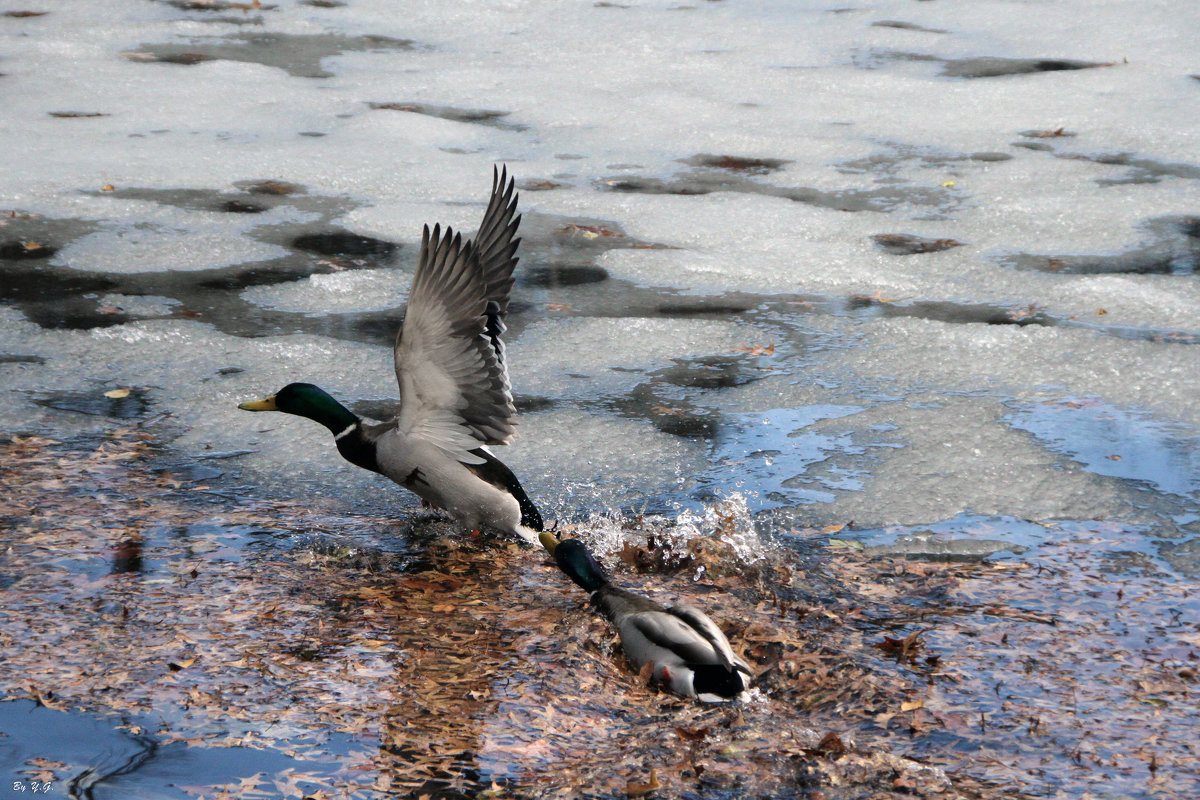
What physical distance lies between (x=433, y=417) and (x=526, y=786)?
60.8 inches

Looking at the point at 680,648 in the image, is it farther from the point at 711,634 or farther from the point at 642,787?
the point at 642,787

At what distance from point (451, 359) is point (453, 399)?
5.8 inches

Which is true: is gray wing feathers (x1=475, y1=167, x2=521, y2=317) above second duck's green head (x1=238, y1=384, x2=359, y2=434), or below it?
above

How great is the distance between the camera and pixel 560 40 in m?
11.5

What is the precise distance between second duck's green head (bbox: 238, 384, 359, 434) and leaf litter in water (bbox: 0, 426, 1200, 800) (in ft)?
1.00

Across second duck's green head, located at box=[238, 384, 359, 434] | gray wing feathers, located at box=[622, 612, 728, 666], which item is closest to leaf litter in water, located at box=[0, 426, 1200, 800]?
gray wing feathers, located at box=[622, 612, 728, 666]

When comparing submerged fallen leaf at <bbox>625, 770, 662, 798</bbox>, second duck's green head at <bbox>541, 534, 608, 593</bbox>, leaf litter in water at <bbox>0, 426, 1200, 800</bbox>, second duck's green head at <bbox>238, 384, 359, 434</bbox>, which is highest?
second duck's green head at <bbox>238, 384, 359, 434</bbox>

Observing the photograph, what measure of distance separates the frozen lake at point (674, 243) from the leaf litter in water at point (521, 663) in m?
0.39

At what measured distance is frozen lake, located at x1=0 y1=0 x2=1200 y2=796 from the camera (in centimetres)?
448

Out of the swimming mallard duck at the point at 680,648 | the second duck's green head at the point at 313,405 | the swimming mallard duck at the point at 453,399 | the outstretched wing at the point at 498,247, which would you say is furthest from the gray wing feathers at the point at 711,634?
the second duck's green head at the point at 313,405

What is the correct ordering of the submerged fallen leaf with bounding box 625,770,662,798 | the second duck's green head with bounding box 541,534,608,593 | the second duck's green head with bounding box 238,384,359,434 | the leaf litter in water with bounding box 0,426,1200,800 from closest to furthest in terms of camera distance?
the submerged fallen leaf with bounding box 625,770,662,798 → the leaf litter in water with bounding box 0,426,1200,800 → the second duck's green head with bounding box 541,534,608,593 → the second duck's green head with bounding box 238,384,359,434

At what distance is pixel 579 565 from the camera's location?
3482 mm

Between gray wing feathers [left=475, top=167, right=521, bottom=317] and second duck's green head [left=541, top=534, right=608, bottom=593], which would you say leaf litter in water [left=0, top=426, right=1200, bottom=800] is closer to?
second duck's green head [left=541, top=534, right=608, bottom=593]

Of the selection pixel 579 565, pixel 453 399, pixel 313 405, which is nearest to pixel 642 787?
pixel 579 565
